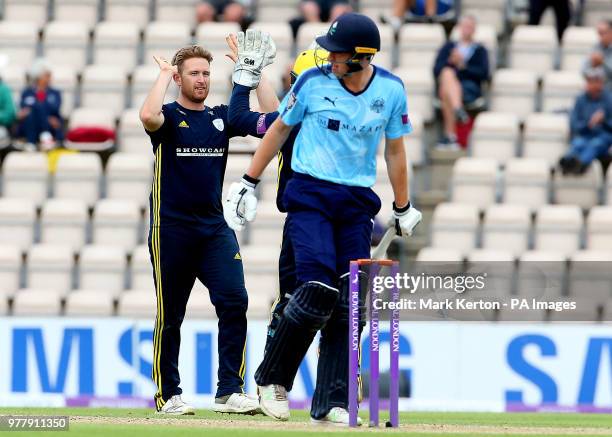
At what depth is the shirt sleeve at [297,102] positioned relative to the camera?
343 inches

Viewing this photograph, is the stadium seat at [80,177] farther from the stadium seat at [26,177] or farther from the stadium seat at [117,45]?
the stadium seat at [117,45]

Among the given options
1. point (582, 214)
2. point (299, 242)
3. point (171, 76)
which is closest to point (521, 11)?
point (582, 214)

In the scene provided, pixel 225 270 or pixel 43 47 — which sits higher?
pixel 43 47

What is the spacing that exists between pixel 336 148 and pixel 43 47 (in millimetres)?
9800

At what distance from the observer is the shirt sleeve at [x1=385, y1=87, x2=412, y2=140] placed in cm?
879

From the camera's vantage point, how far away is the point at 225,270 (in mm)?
10102

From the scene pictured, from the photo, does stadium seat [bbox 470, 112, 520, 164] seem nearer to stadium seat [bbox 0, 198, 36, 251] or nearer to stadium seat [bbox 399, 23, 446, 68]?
stadium seat [bbox 399, 23, 446, 68]

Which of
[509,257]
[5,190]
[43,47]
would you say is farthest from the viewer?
[43,47]

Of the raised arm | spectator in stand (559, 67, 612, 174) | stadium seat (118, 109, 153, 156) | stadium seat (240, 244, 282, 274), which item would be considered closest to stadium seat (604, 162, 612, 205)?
spectator in stand (559, 67, 612, 174)

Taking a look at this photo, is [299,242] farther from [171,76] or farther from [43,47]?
[43,47]

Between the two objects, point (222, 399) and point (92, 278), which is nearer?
point (222, 399)

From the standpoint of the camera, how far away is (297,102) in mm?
8711

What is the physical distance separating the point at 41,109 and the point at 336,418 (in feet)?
28.5

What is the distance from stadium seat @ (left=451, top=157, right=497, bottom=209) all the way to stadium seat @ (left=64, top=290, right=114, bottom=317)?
3450 mm
